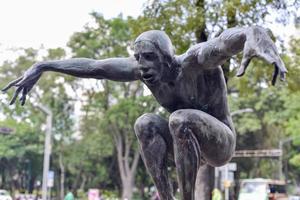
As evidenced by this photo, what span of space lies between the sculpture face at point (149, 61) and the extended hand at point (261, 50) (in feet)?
2.55

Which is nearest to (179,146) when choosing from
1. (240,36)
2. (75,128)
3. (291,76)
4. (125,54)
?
(240,36)

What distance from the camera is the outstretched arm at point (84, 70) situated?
3.96 metres

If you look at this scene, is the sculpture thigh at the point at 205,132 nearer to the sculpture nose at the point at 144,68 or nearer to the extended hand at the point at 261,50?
the sculpture nose at the point at 144,68

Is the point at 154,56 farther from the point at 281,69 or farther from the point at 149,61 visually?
the point at 281,69

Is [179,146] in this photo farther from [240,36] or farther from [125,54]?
[125,54]

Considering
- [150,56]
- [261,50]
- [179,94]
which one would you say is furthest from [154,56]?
[261,50]

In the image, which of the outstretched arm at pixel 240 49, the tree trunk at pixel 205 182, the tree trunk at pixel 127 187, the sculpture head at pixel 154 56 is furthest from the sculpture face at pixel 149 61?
the tree trunk at pixel 127 187

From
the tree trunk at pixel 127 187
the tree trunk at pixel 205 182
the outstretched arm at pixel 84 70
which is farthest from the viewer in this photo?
the tree trunk at pixel 127 187

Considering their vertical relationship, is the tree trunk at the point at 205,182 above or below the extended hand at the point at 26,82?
below

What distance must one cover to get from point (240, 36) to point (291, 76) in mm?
11299

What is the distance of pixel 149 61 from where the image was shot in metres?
3.68

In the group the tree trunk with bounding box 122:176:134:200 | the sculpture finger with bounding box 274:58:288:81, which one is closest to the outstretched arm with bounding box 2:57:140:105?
the sculpture finger with bounding box 274:58:288:81

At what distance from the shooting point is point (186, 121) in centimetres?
342

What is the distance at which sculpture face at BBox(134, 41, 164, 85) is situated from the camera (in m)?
3.65
